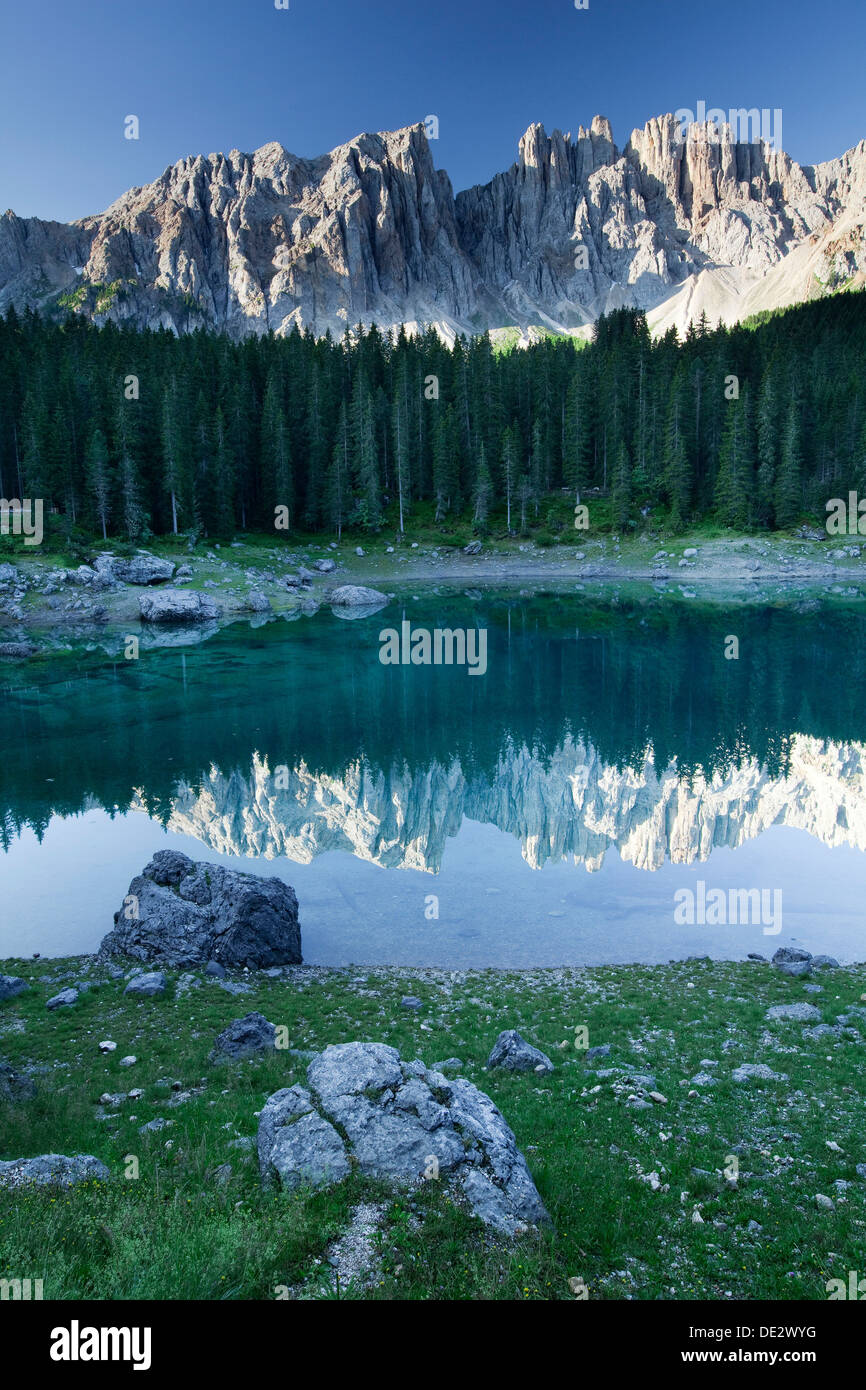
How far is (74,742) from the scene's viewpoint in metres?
35.0

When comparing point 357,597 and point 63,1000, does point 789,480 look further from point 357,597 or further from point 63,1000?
point 63,1000

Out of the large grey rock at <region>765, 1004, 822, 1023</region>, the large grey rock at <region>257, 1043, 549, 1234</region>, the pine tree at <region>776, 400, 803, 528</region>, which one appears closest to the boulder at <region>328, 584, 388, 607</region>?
the pine tree at <region>776, 400, 803, 528</region>

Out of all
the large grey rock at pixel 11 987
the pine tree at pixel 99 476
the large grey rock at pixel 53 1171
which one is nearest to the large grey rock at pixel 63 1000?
the large grey rock at pixel 11 987

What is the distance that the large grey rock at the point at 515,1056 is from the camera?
1219 centimetres

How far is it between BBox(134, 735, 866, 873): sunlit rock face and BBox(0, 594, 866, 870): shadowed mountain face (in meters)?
0.09

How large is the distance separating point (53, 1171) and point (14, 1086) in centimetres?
371

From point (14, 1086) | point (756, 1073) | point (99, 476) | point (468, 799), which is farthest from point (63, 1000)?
point (99, 476)

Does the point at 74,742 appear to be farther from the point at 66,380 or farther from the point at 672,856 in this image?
the point at 66,380


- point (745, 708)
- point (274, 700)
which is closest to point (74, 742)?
point (274, 700)

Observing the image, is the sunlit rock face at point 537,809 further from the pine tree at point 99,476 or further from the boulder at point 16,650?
the pine tree at point 99,476

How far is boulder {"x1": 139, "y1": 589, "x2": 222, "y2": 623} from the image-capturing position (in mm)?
67812

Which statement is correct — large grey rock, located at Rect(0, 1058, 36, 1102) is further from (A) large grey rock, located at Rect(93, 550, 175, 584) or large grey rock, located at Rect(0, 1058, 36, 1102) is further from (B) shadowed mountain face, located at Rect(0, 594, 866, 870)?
(A) large grey rock, located at Rect(93, 550, 175, 584)

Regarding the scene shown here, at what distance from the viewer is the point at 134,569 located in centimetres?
7194
